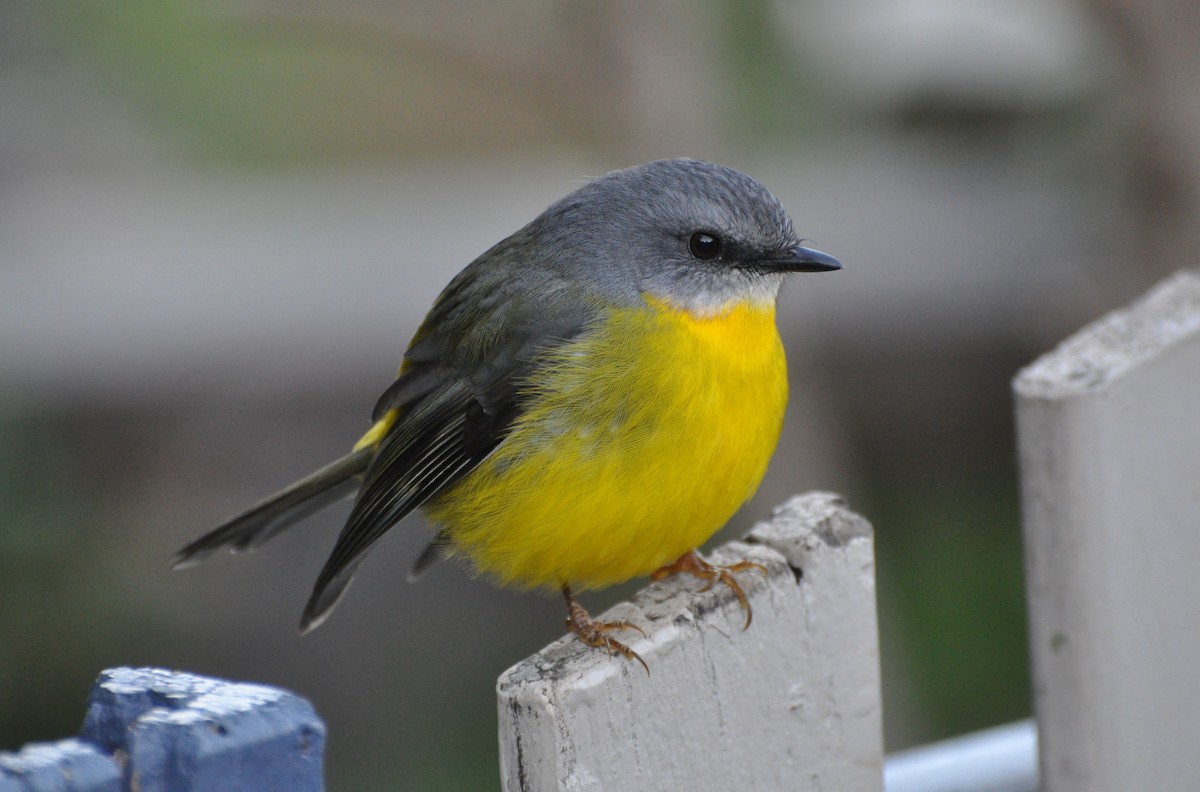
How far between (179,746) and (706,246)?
86.7 inches

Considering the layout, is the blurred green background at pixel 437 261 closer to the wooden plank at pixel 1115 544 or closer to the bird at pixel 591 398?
the bird at pixel 591 398

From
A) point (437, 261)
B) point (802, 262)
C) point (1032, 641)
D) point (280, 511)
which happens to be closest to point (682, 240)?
point (802, 262)

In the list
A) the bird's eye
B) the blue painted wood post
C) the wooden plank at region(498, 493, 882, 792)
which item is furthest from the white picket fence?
the bird's eye

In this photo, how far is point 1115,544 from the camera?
2.43 m

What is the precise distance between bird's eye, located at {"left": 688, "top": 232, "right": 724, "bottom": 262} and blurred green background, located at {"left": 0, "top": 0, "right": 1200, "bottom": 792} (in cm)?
202

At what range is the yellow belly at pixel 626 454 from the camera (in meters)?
3.02

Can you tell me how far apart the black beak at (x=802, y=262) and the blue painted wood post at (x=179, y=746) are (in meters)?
2.10

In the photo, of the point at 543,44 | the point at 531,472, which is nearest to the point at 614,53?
the point at 543,44

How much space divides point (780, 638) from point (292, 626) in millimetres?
4912

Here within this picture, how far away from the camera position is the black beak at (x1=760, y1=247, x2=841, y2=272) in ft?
11.3

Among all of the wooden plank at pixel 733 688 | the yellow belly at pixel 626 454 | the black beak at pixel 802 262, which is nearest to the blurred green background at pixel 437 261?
the black beak at pixel 802 262

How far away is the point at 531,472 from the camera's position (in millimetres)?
3119

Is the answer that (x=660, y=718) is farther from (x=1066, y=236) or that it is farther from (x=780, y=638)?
(x=1066, y=236)

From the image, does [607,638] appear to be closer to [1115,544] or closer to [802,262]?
[1115,544]
